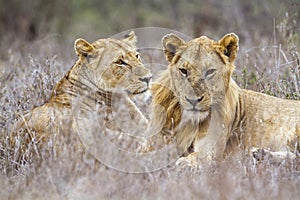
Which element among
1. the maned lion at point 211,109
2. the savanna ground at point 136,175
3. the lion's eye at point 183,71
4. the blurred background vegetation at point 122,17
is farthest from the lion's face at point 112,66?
the blurred background vegetation at point 122,17

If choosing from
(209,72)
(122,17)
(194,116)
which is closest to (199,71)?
(209,72)

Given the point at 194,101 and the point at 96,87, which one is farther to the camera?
the point at 96,87

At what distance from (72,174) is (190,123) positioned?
1.31 metres

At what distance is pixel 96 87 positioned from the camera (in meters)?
5.84

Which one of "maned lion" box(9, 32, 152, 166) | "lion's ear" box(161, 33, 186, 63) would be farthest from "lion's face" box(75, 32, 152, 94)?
"lion's ear" box(161, 33, 186, 63)

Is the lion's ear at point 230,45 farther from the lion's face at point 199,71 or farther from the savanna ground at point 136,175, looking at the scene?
the savanna ground at point 136,175

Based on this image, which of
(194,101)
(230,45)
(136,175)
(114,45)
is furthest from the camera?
(114,45)

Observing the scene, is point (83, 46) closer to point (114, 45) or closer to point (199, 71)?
point (114, 45)

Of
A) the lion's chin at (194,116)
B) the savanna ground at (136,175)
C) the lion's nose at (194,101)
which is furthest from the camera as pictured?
the lion's chin at (194,116)

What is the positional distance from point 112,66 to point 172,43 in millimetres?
714

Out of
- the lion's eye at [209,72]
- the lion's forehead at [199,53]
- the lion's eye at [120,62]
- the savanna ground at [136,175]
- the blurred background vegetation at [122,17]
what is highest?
the blurred background vegetation at [122,17]

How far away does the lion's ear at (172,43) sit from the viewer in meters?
5.37

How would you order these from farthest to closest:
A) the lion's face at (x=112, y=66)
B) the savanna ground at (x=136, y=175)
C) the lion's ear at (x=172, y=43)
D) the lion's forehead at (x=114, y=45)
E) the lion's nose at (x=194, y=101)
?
the lion's forehead at (x=114, y=45)
the lion's face at (x=112, y=66)
the lion's ear at (x=172, y=43)
the lion's nose at (x=194, y=101)
the savanna ground at (x=136, y=175)

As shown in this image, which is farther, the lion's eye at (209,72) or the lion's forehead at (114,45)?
the lion's forehead at (114,45)
